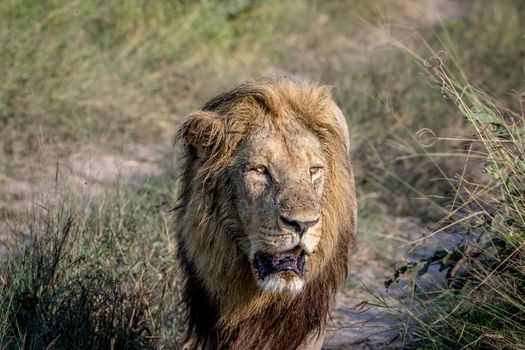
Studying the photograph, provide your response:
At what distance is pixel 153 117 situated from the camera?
24.6ft

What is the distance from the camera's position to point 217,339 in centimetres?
374

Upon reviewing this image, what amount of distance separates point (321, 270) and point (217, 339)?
496 mm

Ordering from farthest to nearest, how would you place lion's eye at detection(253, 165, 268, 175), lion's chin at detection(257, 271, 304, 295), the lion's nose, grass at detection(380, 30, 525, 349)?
1. grass at detection(380, 30, 525, 349)
2. lion's eye at detection(253, 165, 268, 175)
3. lion's chin at detection(257, 271, 304, 295)
4. the lion's nose

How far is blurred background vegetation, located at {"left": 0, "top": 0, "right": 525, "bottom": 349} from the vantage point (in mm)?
4176

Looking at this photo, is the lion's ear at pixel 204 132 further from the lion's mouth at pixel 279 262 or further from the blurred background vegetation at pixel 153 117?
the blurred background vegetation at pixel 153 117

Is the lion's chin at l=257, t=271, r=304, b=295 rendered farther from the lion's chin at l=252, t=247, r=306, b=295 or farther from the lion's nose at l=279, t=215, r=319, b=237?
the lion's nose at l=279, t=215, r=319, b=237

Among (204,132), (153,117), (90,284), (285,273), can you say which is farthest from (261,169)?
(153,117)

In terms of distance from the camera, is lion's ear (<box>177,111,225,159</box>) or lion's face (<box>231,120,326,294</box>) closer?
lion's face (<box>231,120,326,294</box>)

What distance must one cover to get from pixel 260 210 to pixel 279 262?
20cm

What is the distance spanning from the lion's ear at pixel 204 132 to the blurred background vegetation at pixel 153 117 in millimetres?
764

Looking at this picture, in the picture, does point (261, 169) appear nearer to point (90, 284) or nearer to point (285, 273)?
point (285, 273)

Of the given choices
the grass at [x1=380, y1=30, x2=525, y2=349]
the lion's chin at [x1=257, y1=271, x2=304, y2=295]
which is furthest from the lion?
the grass at [x1=380, y1=30, x2=525, y2=349]

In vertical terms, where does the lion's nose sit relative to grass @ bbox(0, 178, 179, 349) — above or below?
above

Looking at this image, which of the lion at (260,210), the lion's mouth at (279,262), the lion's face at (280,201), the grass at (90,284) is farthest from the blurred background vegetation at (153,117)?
the lion's mouth at (279,262)
